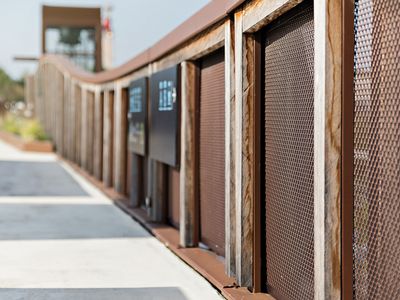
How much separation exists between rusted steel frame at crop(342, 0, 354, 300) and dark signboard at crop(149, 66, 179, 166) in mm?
4246

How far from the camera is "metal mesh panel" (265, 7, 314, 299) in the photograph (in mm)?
4598

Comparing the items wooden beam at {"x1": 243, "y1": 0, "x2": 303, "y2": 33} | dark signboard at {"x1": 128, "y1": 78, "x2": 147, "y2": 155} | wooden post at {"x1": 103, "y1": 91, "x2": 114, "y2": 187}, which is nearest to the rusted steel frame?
wooden beam at {"x1": 243, "y1": 0, "x2": 303, "y2": 33}

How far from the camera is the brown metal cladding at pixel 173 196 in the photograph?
8.85 metres

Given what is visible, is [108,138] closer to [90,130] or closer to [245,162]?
[90,130]

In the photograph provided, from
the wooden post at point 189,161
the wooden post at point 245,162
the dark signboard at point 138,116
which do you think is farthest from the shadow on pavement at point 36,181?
the wooden post at point 245,162

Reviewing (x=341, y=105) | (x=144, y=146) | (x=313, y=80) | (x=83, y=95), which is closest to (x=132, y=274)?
(x=313, y=80)

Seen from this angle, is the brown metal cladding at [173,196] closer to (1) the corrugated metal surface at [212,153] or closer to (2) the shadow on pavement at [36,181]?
(1) the corrugated metal surface at [212,153]

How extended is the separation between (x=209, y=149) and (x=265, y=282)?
202 centimetres

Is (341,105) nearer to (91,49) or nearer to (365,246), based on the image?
(365,246)

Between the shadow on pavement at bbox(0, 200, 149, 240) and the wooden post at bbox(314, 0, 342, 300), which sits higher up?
the wooden post at bbox(314, 0, 342, 300)

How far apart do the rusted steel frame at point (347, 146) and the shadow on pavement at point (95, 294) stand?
1.95 meters

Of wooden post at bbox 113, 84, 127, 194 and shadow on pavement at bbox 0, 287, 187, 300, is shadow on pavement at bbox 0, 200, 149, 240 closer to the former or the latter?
wooden post at bbox 113, 84, 127, 194

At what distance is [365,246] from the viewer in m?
3.83

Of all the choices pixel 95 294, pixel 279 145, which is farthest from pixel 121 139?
pixel 279 145
